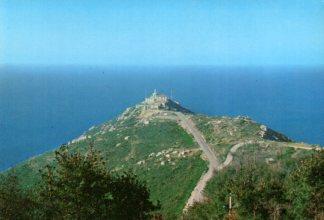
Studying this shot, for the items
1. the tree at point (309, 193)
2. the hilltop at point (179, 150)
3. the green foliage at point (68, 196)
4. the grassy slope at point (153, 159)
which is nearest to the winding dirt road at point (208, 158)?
the hilltop at point (179, 150)

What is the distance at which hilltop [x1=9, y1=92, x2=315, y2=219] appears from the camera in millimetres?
69781

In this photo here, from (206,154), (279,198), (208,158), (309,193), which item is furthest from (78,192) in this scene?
(206,154)

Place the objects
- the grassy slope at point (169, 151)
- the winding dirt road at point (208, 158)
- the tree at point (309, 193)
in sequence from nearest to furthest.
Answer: the tree at point (309, 193)
the winding dirt road at point (208, 158)
the grassy slope at point (169, 151)

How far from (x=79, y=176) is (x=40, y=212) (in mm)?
3205

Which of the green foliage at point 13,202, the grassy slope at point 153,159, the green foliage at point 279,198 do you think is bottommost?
the grassy slope at point 153,159

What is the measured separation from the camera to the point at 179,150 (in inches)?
3344

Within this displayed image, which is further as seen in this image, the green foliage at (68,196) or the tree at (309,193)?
the tree at (309,193)

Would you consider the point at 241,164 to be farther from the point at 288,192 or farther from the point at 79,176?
the point at 79,176

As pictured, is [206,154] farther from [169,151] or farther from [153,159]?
[153,159]

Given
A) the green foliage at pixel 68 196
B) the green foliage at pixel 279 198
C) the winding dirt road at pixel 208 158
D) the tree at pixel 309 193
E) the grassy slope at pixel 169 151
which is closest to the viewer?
the green foliage at pixel 68 196

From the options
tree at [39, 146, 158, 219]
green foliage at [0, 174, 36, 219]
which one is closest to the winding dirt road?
tree at [39, 146, 158, 219]

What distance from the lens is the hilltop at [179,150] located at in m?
69.8

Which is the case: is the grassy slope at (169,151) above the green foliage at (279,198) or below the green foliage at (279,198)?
below

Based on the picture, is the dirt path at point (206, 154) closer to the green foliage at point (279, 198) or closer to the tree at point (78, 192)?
the green foliage at point (279, 198)
